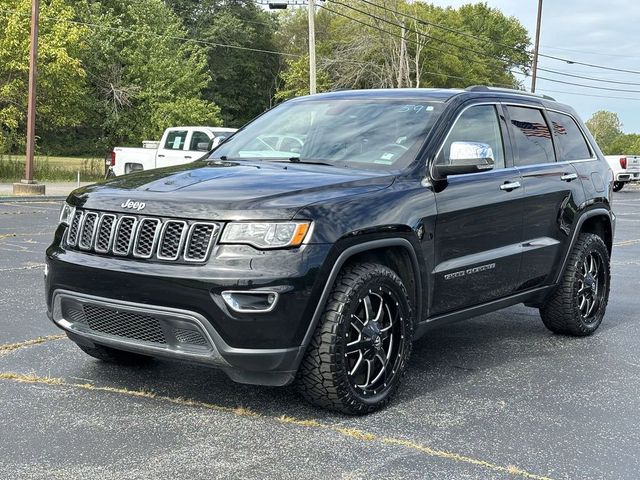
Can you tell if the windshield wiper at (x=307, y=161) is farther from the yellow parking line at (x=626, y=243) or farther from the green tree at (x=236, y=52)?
the green tree at (x=236, y=52)

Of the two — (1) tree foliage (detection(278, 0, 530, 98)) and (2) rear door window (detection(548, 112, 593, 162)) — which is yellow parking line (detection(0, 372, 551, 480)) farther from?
(1) tree foliage (detection(278, 0, 530, 98))

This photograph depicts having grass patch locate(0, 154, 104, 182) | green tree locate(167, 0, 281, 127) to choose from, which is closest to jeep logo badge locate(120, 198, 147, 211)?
grass patch locate(0, 154, 104, 182)

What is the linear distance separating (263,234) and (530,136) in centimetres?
286

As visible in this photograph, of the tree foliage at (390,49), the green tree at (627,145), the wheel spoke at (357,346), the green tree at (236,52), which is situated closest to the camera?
the wheel spoke at (357,346)

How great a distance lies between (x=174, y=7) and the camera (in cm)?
6875

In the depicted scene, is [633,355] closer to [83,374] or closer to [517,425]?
[517,425]

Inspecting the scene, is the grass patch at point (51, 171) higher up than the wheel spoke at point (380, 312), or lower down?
lower down

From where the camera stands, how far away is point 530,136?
19.7 feet

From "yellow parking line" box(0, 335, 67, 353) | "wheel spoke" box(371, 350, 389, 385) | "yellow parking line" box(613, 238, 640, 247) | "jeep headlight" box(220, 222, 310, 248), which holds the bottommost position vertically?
"yellow parking line" box(613, 238, 640, 247)

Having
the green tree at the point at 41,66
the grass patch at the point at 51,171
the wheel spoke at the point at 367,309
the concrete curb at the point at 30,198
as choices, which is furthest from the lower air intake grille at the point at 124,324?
the green tree at the point at 41,66

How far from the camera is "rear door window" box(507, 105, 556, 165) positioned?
580cm

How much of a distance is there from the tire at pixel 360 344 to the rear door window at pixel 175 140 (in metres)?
17.9

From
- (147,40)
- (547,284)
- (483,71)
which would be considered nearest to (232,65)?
(483,71)

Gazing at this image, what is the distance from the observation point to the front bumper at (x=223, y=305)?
3857 millimetres
